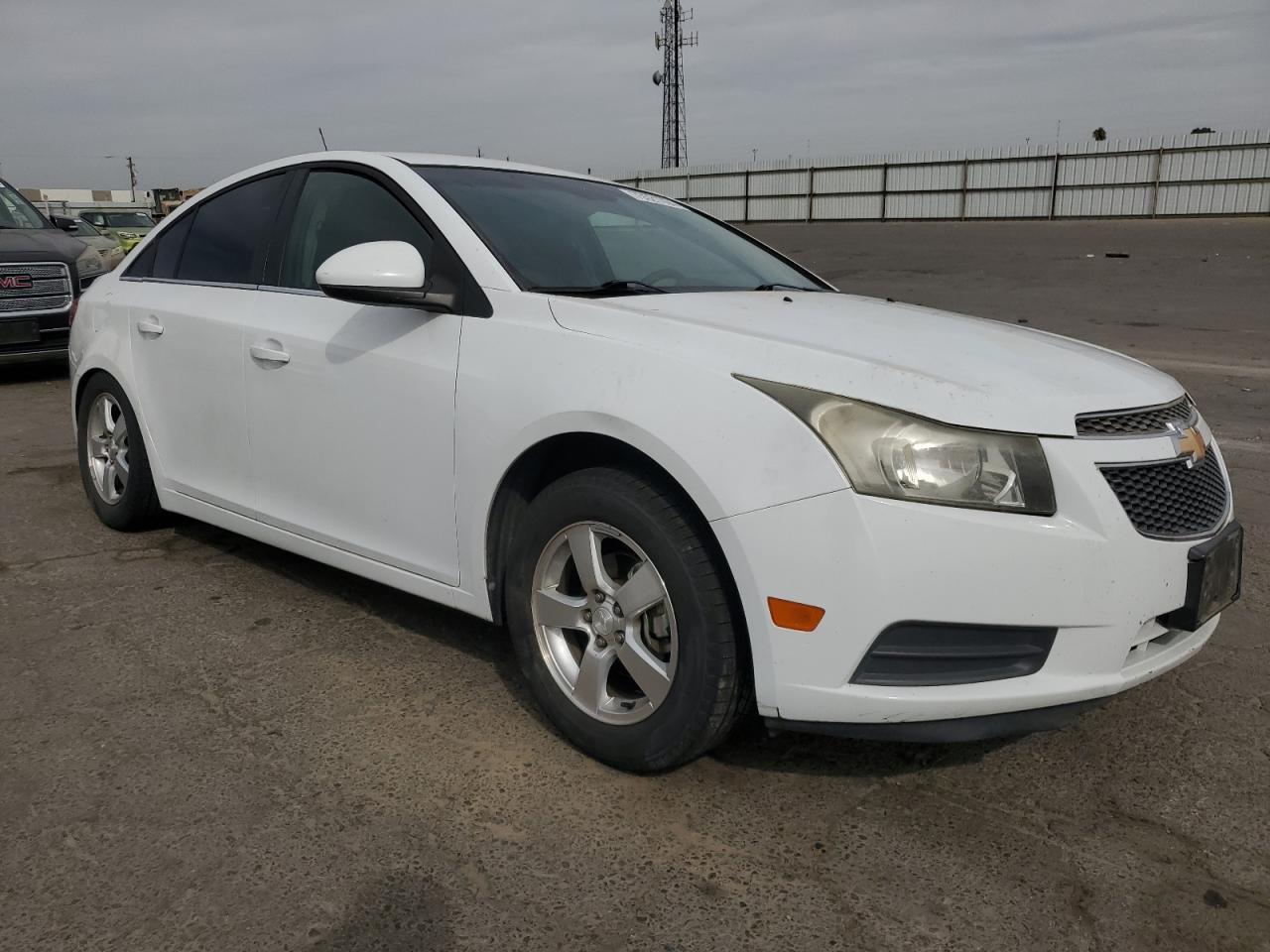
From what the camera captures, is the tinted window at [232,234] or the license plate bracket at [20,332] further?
the license plate bracket at [20,332]

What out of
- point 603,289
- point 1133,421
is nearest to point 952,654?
point 1133,421

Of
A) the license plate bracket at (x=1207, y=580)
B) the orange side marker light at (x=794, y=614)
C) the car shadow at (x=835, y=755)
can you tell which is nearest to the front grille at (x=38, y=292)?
the car shadow at (x=835, y=755)

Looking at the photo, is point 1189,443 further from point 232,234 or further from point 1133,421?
point 232,234

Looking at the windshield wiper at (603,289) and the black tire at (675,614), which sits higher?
the windshield wiper at (603,289)

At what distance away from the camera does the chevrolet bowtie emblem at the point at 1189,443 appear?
94.5 inches

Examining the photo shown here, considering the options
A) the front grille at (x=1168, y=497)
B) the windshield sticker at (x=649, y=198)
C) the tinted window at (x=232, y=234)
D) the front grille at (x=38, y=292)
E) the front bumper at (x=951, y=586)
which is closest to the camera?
the front bumper at (x=951, y=586)

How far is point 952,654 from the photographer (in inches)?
85.1

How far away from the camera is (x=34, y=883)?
2135 millimetres

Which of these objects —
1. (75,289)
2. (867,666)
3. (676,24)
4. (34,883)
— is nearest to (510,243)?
(867,666)

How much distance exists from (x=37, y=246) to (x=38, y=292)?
1.56ft

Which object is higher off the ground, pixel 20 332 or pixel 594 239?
pixel 594 239

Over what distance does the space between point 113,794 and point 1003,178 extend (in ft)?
105

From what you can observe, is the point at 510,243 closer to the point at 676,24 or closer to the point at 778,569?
the point at 778,569

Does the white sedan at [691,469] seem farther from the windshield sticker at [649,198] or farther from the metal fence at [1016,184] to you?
the metal fence at [1016,184]
